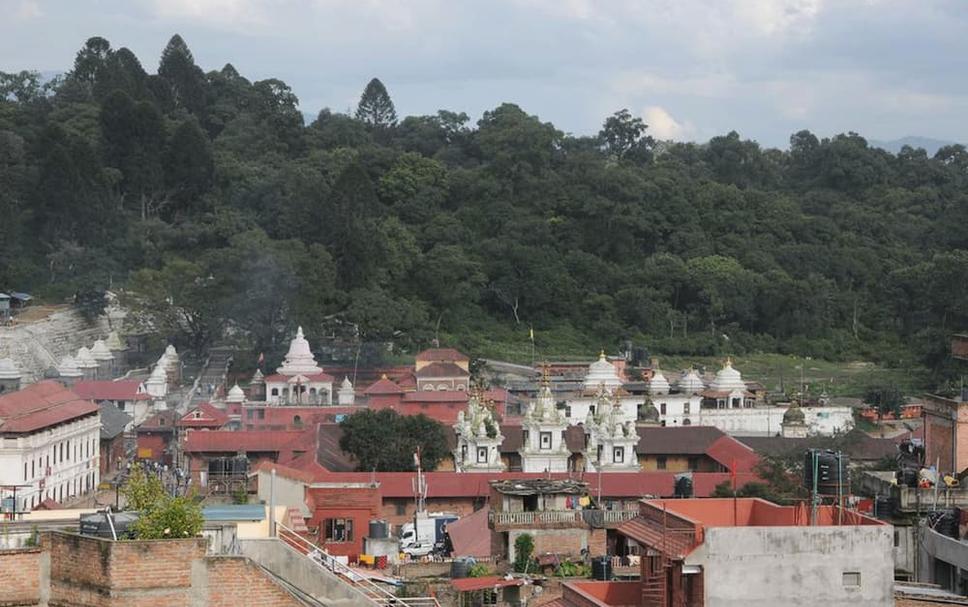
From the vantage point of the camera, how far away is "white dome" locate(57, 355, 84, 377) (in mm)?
71750

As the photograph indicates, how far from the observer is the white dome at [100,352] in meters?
74.8

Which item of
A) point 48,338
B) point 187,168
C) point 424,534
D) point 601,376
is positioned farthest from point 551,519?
point 187,168

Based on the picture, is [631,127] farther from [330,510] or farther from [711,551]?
[711,551]

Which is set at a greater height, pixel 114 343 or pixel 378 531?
pixel 114 343

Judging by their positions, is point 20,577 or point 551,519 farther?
point 551,519

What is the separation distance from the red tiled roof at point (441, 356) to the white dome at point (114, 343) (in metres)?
11.9

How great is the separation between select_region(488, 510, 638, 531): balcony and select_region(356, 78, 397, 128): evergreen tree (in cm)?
9063

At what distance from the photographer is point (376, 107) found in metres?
122

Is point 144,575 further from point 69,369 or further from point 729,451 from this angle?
point 69,369

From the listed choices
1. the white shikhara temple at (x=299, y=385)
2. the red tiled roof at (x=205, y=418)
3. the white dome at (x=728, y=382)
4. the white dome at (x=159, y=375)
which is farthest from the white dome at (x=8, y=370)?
the white dome at (x=728, y=382)

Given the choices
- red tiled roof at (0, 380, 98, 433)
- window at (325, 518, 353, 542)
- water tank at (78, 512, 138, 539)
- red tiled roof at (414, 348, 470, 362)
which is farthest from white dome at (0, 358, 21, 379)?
water tank at (78, 512, 138, 539)

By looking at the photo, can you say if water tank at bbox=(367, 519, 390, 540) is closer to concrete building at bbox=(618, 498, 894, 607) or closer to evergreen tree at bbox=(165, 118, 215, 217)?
concrete building at bbox=(618, 498, 894, 607)

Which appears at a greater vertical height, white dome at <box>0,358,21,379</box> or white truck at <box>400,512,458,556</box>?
white dome at <box>0,358,21,379</box>

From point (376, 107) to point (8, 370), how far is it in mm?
56305
